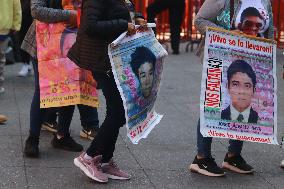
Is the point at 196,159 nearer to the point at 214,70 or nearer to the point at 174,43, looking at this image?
the point at 214,70

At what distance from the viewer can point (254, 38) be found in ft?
17.0

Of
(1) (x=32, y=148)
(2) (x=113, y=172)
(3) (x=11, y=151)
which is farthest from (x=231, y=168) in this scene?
(3) (x=11, y=151)

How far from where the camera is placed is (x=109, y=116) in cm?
502

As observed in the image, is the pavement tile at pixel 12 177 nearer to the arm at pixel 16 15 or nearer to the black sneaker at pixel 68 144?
the black sneaker at pixel 68 144

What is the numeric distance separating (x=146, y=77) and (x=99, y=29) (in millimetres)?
550

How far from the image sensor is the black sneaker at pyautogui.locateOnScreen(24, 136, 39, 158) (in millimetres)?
5766

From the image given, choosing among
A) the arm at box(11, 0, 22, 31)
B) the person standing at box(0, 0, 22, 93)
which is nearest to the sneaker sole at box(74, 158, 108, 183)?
the person standing at box(0, 0, 22, 93)

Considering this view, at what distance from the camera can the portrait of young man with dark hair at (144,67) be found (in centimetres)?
497

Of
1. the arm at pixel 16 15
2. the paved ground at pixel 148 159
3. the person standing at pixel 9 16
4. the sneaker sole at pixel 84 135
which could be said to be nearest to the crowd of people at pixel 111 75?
the paved ground at pixel 148 159

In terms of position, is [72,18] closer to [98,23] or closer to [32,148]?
[98,23]

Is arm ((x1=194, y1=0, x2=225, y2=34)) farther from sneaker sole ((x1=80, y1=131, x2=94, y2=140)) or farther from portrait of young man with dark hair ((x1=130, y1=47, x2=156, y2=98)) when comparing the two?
sneaker sole ((x1=80, y1=131, x2=94, y2=140))

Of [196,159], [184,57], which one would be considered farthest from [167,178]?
[184,57]

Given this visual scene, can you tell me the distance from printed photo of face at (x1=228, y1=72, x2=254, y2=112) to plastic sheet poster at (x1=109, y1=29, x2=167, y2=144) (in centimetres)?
60

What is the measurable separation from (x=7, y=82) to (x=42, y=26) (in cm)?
392
